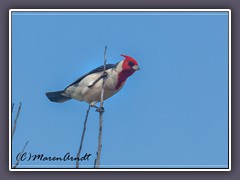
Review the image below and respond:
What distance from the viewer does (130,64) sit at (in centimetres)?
386

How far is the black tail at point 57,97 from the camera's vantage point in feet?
12.9

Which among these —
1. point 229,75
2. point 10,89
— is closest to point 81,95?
point 10,89

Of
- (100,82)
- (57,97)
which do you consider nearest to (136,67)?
(100,82)

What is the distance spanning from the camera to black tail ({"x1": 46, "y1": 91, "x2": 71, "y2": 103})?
393cm

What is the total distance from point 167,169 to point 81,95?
1.14 meters

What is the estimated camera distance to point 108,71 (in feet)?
13.4

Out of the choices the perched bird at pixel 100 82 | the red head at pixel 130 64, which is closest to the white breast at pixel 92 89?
the perched bird at pixel 100 82

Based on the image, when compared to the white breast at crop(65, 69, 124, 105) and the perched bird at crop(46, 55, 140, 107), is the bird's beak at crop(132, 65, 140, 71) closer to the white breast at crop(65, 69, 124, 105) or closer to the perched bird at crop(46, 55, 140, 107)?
the perched bird at crop(46, 55, 140, 107)

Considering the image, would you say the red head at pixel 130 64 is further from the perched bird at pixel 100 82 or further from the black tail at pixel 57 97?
the black tail at pixel 57 97

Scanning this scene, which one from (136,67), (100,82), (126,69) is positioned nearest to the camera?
(136,67)

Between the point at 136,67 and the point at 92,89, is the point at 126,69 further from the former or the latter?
the point at 92,89

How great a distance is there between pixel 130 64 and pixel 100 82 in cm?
35

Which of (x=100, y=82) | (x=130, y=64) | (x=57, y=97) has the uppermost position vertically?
(x=130, y=64)
